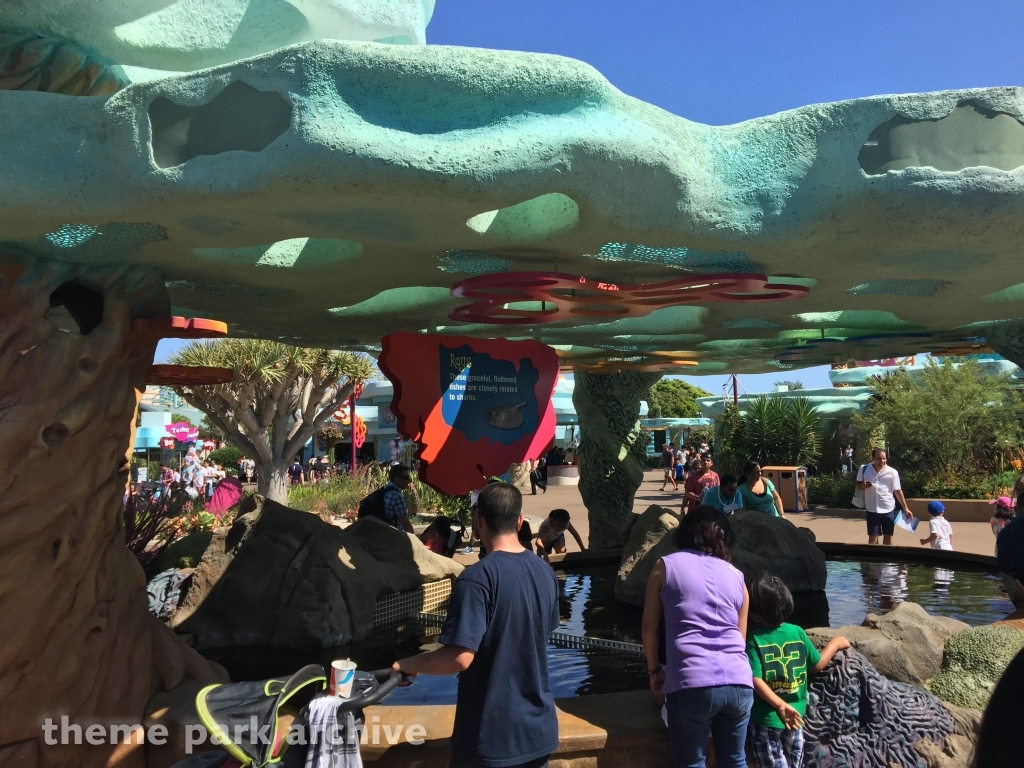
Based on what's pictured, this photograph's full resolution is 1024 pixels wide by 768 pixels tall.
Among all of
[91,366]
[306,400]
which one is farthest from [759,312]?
[306,400]

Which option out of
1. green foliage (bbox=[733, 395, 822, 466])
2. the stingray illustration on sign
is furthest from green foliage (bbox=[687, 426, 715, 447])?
the stingray illustration on sign

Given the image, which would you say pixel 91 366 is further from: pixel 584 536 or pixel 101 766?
pixel 584 536

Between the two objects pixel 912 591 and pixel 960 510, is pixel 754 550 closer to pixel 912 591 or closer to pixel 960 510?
pixel 912 591

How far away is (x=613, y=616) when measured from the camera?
25.8 ft

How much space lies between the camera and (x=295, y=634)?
6.55 meters

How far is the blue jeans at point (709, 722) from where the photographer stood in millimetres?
3164

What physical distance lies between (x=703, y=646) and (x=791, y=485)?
15.9 m

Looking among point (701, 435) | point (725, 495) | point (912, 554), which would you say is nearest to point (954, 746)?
point (725, 495)

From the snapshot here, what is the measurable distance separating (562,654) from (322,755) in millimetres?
3795

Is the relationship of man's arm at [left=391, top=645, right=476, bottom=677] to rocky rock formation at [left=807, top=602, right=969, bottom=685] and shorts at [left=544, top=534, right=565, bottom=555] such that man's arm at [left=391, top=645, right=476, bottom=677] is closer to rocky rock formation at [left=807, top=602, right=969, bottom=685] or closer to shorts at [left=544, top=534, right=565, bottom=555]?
rocky rock formation at [left=807, top=602, right=969, bottom=685]

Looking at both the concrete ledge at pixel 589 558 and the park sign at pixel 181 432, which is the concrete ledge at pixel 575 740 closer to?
the concrete ledge at pixel 589 558

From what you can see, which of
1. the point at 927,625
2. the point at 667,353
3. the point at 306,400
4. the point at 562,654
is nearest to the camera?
the point at 927,625

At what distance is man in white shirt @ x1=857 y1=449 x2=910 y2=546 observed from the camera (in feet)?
33.1

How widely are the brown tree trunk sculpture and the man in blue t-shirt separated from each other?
86.1 inches
